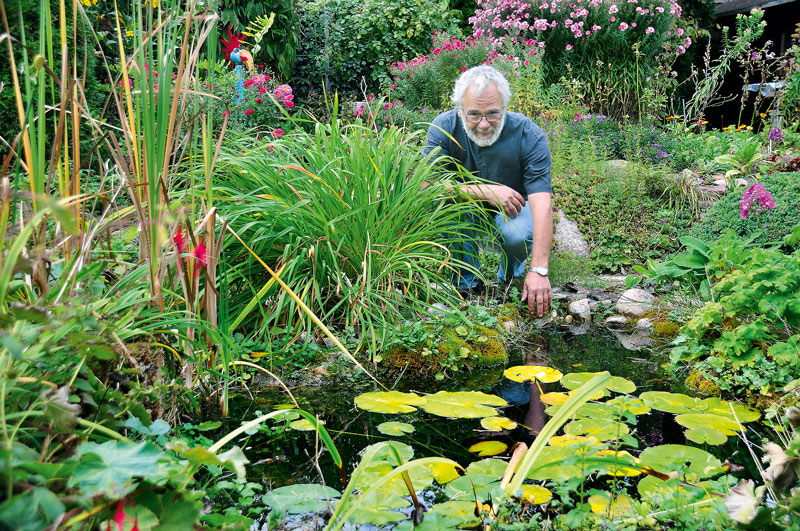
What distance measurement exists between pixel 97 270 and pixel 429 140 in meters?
2.53

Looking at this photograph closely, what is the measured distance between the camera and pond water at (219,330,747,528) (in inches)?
73.6

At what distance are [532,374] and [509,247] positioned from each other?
1315mm

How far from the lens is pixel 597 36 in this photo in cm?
757

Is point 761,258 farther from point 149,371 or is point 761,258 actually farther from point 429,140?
point 149,371

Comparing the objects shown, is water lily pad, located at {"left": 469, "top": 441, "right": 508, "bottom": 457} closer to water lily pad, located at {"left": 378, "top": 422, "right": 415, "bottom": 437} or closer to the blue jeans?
water lily pad, located at {"left": 378, "top": 422, "right": 415, "bottom": 437}

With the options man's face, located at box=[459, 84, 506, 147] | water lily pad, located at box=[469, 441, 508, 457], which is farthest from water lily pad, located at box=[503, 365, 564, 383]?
man's face, located at box=[459, 84, 506, 147]

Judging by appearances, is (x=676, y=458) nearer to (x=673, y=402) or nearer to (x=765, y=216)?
(x=673, y=402)

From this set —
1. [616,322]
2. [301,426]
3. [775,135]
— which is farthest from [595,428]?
[775,135]

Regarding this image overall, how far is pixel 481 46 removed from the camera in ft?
22.8

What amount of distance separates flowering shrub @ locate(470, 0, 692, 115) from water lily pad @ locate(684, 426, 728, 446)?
18.9 ft

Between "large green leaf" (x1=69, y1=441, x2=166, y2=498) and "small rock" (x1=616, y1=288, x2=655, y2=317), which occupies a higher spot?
"large green leaf" (x1=69, y1=441, x2=166, y2=498)

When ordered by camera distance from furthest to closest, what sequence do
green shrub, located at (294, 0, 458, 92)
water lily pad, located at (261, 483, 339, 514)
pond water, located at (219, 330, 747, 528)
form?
green shrub, located at (294, 0, 458, 92) → pond water, located at (219, 330, 747, 528) → water lily pad, located at (261, 483, 339, 514)

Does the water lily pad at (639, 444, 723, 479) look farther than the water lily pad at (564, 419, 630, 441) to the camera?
No

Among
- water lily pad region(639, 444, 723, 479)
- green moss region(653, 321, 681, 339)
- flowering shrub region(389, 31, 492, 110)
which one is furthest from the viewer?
flowering shrub region(389, 31, 492, 110)
